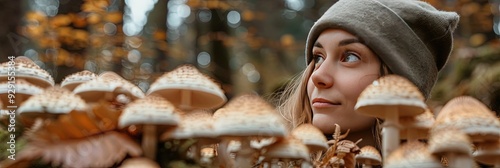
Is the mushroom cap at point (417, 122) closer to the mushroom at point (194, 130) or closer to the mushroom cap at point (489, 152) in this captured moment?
the mushroom cap at point (489, 152)

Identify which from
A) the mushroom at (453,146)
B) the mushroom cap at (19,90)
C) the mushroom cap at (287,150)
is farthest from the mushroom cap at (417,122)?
the mushroom cap at (19,90)

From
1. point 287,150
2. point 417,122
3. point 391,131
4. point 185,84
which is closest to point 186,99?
point 185,84

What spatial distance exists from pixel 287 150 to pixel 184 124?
11.1 inches

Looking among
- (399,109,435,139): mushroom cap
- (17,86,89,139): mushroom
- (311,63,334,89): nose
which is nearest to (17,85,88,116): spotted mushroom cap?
(17,86,89,139): mushroom

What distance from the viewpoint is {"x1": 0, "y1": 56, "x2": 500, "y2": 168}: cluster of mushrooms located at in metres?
1.25

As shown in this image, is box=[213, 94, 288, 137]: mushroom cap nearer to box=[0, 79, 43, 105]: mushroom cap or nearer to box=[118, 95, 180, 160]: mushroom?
box=[118, 95, 180, 160]: mushroom

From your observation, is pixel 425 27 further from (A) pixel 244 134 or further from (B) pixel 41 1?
(B) pixel 41 1

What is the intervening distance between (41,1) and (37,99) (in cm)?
1166

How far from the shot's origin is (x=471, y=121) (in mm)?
1379

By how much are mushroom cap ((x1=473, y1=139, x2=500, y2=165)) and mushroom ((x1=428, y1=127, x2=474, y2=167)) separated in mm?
238

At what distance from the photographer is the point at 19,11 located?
17.1 feet

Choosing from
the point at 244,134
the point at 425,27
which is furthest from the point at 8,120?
the point at 425,27

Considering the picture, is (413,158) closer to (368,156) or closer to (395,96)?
(395,96)

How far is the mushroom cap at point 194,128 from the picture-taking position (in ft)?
Answer: 4.28
